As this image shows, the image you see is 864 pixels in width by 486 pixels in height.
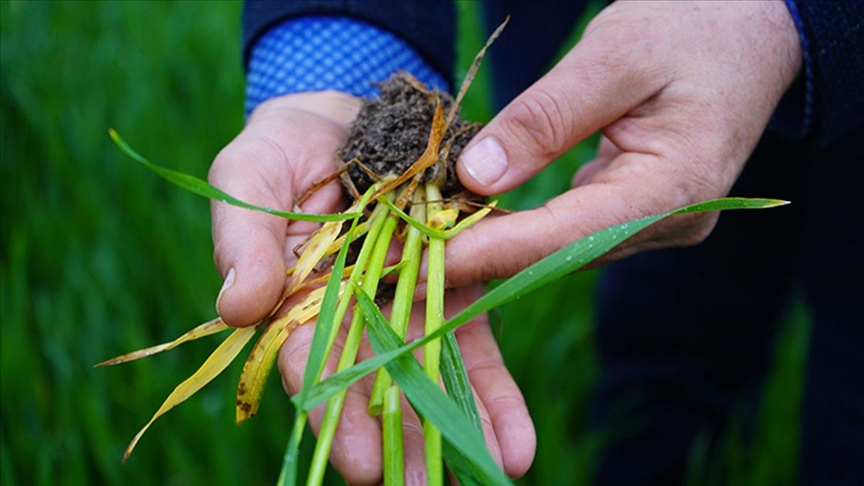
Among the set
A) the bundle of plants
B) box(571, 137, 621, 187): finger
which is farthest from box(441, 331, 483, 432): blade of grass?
box(571, 137, 621, 187): finger

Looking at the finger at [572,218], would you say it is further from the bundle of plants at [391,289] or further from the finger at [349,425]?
the finger at [349,425]

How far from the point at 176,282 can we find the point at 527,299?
74cm

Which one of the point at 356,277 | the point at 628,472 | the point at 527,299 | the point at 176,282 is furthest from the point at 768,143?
the point at 176,282

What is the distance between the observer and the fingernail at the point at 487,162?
3.51 feet

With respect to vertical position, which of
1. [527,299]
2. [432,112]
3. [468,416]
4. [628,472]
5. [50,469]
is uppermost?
[432,112]

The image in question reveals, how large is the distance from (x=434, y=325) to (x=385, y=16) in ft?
2.06

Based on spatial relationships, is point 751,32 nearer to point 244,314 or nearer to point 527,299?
point 244,314

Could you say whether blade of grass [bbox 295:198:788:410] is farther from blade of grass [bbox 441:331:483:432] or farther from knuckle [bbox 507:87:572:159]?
knuckle [bbox 507:87:572:159]

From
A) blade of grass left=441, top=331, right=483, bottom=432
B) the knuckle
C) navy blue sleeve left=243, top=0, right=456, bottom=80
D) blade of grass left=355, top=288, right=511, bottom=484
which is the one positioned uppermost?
navy blue sleeve left=243, top=0, right=456, bottom=80

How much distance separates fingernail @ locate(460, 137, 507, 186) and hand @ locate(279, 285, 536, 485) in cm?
19

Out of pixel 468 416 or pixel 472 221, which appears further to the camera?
pixel 472 221

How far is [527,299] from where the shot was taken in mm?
1831

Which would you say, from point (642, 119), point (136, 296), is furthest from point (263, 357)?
point (136, 296)

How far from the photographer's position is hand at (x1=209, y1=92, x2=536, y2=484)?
2.68 ft
